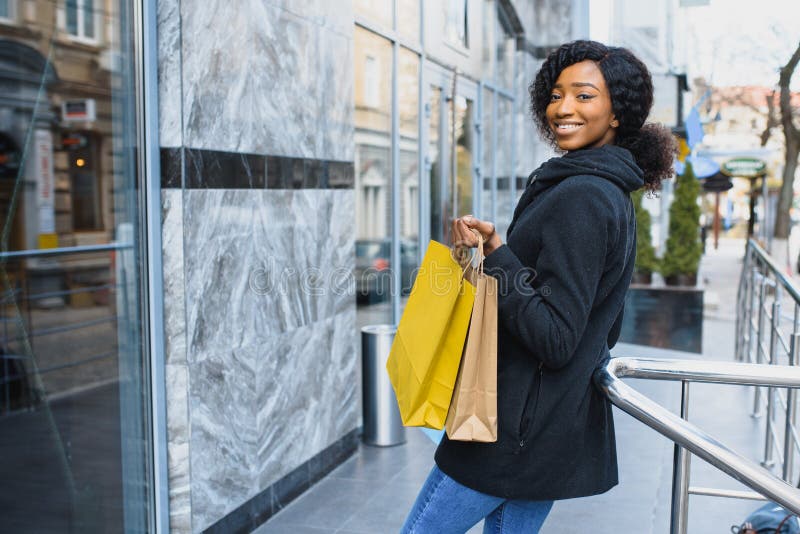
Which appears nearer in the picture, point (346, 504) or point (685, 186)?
point (346, 504)

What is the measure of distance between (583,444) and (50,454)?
8.11 feet

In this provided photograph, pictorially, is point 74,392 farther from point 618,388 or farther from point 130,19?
point 618,388

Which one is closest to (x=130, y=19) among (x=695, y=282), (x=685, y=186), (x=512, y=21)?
(x=512, y=21)

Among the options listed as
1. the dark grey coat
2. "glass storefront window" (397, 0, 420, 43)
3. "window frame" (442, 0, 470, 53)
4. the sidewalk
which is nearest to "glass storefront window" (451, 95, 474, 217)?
"window frame" (442, 0, 470, 53)

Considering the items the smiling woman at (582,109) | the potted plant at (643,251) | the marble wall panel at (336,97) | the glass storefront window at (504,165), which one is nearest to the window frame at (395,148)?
the marble wall panel at (336,97)

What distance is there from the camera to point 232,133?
3.69 m

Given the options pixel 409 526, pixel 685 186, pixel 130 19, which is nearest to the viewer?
pixel 409 526

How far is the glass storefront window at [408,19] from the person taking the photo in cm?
644

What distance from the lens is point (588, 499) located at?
4445mm

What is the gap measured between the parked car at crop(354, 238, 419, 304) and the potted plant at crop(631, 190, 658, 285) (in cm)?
543

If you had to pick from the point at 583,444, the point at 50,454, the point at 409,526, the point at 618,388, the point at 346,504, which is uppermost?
the point at 618,388

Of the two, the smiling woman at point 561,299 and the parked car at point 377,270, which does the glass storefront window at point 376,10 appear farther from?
the smiling woman at point 561,299

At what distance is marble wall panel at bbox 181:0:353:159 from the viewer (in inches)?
136

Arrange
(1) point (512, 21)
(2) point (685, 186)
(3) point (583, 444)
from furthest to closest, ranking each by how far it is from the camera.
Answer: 1. (2) point (685, 186)
2. (1) point (512, 21)
3. (3) point (583, 444)
